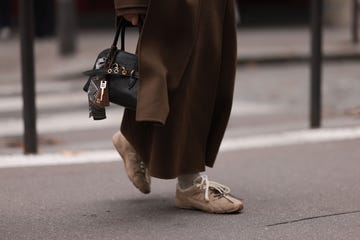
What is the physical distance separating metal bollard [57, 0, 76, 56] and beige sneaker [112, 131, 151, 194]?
7139 millimetres

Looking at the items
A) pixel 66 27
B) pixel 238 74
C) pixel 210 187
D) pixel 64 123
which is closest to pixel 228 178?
pixel 210 187

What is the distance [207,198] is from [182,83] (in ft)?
2.05

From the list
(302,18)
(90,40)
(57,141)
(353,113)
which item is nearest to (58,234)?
(57,141)

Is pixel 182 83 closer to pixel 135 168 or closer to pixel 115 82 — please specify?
pixel 115 82

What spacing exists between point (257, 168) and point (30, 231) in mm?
1886

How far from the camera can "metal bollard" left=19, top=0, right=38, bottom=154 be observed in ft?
20.2

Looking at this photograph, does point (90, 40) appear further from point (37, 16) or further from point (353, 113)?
point (353, 113)

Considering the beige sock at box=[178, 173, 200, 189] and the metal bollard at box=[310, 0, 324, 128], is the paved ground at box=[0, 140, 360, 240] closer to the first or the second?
the beige sock at box=[178, 173, 200, 189]

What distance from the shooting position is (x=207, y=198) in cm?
441

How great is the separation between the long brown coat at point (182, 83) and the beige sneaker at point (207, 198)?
12cm

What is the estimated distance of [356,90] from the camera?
367 inches

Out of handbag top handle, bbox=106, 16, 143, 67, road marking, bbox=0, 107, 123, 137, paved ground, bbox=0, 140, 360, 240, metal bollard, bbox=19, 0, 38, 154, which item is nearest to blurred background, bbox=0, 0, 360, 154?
road marking, bbox=0, 107, 123, 137

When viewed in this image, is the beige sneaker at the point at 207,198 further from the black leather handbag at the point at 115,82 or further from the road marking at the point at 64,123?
the road marking at the point at 64,123

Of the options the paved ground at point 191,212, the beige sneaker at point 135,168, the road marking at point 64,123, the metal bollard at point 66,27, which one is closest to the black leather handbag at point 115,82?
the beige sneaker at point 135,168
